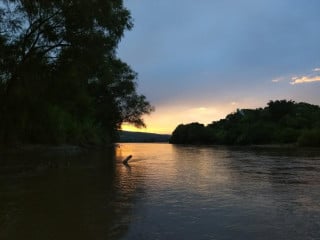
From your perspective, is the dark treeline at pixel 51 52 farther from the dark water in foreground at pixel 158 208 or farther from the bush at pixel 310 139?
the bush at pixel 310 139

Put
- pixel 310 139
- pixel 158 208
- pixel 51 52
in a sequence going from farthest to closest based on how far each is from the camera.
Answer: pixel 310 139, pixel 51 52, pixel 158 208

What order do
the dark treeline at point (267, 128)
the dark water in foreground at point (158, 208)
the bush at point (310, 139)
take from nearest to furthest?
1. the dark water in foreground at point (158, 208)
2. the bush at point (310, 139)
3. the dark treeline at point (267, 128)

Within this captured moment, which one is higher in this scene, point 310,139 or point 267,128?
point 267,128

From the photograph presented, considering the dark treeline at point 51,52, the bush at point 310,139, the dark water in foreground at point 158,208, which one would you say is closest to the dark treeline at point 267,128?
the bush at point 310,139

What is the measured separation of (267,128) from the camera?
123 m

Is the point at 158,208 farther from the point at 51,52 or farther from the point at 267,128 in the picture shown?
the point at 267,128

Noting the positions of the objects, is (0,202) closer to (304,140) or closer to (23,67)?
(23,67)

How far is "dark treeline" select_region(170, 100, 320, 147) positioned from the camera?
358 feet

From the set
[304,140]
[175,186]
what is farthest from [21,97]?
[304,140]

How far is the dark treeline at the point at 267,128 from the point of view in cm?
10919

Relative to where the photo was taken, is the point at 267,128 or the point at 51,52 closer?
the point at 51,52

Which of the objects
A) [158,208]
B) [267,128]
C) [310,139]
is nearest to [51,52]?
[158,208]

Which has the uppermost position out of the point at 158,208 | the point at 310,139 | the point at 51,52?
the point at 51,52

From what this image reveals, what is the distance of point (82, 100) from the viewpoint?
29.2m
